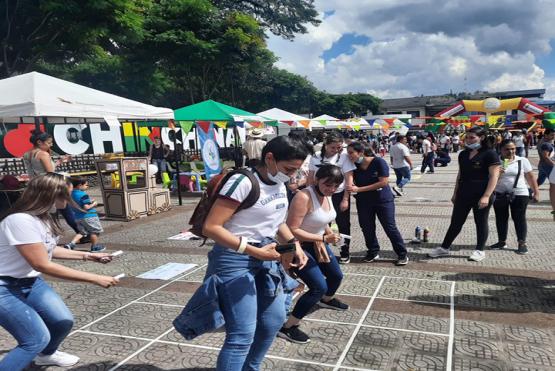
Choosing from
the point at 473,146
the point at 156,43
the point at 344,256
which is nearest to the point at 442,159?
the point at 473,146

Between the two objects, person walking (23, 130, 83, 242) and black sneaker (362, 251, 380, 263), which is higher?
person walking (23, 130, 83, 242)

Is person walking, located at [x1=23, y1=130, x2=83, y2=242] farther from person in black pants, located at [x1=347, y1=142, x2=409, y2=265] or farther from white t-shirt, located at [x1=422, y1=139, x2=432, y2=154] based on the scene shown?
white t-shirt, located at [x1=422, y1=139, x2=432, y2=154]

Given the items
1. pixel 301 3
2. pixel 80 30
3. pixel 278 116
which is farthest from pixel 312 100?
pixel 80 30

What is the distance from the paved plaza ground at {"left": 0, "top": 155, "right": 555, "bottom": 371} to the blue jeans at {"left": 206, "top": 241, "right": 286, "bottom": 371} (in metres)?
0.82

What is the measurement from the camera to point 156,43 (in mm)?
24328

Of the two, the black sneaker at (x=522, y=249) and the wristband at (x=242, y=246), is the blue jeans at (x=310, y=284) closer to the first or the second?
the wristband at (x=242, y=246)

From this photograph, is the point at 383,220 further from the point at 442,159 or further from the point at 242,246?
the point at 442,159

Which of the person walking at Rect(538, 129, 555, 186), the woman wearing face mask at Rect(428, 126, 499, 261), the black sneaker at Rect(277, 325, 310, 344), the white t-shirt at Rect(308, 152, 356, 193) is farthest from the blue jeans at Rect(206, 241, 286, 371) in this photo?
the person walking at Rect(538, 129, 555, 186)

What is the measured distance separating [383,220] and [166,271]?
2860mm

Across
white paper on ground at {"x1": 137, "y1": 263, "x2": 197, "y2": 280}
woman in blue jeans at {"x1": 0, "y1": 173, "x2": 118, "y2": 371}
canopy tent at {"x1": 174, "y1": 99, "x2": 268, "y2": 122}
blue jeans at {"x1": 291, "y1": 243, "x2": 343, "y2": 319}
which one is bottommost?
white paper on ground at {"x1": 137, "y1": 263, "x2": 197, "y2": 280}

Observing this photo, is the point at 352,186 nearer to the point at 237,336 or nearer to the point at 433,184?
the point at 237,336

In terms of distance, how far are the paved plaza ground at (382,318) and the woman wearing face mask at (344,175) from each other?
450 mm

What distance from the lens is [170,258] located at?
5.90 metres

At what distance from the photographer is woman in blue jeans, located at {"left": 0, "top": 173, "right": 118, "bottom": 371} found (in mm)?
2322
